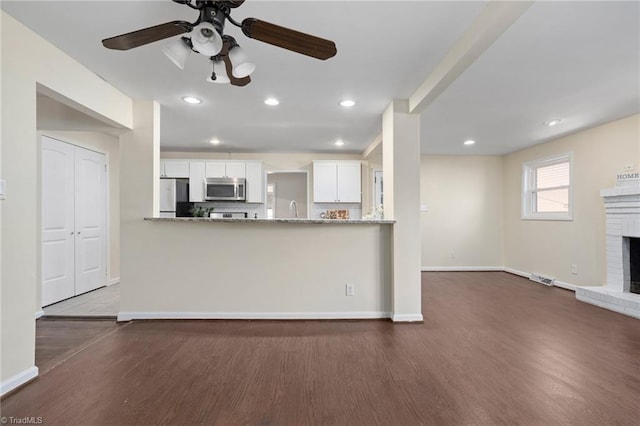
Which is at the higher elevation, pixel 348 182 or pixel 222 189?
pixel 348 182

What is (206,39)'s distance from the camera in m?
1.50

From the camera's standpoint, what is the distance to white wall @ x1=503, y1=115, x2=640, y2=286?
3.96 metres

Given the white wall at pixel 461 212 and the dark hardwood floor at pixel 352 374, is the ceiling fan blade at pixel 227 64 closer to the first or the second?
the dark hardwood floor at pixel 352 374

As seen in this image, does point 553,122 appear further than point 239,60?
Yes

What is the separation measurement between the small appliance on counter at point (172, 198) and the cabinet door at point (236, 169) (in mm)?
834

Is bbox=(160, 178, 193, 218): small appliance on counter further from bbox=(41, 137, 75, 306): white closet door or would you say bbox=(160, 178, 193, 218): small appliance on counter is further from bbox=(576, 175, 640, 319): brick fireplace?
bbox=(576, 175, 640, 319): brick fireplace

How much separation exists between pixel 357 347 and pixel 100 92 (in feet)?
10.7

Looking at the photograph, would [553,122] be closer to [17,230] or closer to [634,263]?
[634,263]

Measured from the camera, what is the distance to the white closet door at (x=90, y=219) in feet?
14.1

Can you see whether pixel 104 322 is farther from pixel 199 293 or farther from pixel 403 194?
pixel 403 194

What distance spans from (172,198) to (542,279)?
6.39 m

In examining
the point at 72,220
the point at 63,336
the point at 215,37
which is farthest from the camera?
the point at 72,220

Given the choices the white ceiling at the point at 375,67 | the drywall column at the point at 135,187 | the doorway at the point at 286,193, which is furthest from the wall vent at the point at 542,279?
the drywall column at the point at 135,187

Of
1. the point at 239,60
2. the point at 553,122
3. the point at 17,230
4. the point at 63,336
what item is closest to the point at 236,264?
the point at 63,336
